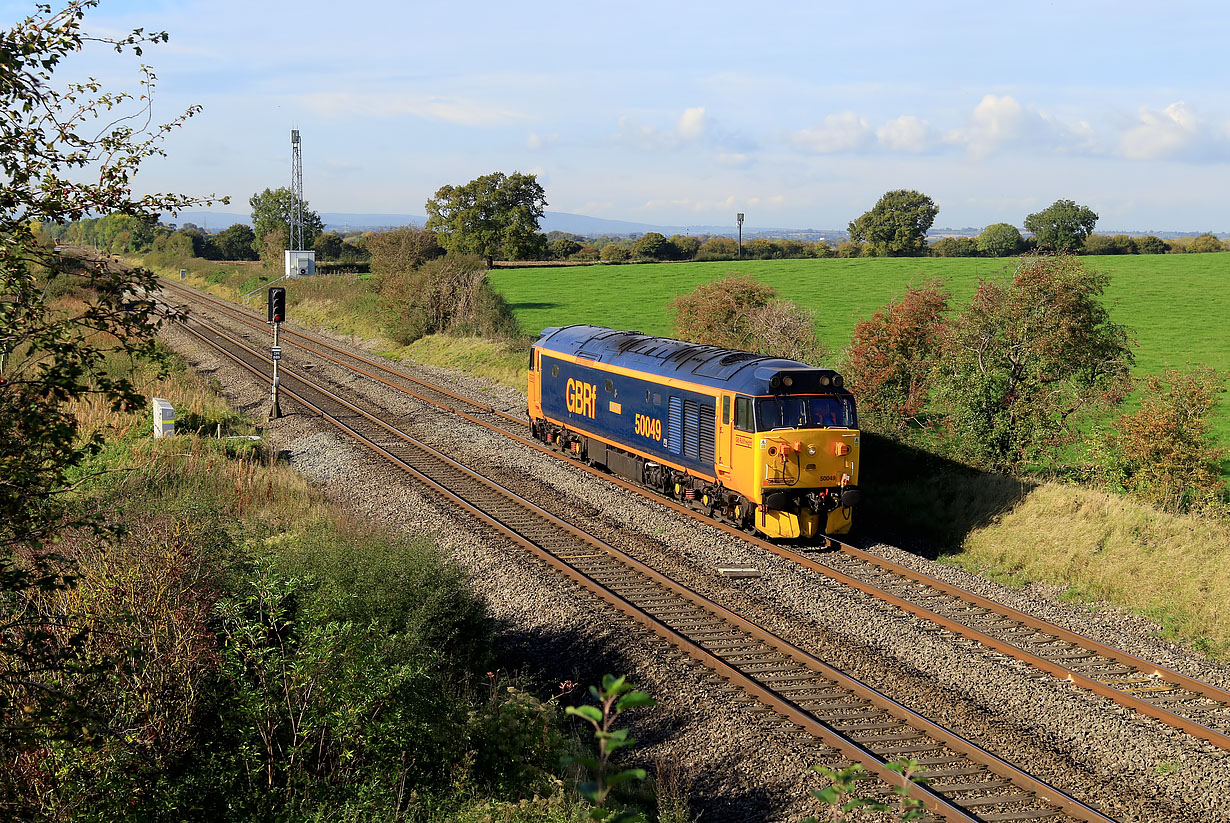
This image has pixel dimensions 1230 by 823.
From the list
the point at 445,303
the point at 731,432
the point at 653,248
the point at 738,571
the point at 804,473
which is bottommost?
the point at 738,571

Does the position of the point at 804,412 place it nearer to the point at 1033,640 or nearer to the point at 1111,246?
the point at 1033,640

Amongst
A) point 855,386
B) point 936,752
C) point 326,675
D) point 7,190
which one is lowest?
point 936,752

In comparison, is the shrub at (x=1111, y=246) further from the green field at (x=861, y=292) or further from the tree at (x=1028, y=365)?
the tree at (x=1028, y=365)

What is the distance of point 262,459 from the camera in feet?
71.7

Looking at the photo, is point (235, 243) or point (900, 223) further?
point (235, 243)

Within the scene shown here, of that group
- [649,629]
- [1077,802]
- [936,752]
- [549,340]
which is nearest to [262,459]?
[549,340]

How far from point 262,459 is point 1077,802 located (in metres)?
18.4

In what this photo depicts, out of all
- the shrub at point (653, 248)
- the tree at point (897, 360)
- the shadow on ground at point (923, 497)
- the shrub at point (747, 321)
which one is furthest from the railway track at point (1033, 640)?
the shrub at point (653, 248)

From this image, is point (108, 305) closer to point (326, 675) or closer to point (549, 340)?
point (326, 675)

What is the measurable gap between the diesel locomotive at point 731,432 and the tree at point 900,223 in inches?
3420

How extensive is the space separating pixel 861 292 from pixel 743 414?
5076 cm

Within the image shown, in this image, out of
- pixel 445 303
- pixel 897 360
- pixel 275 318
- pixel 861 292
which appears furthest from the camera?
pixel 861 292

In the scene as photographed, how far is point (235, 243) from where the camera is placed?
122m

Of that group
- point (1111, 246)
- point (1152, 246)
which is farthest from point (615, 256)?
point (1152, 246)
